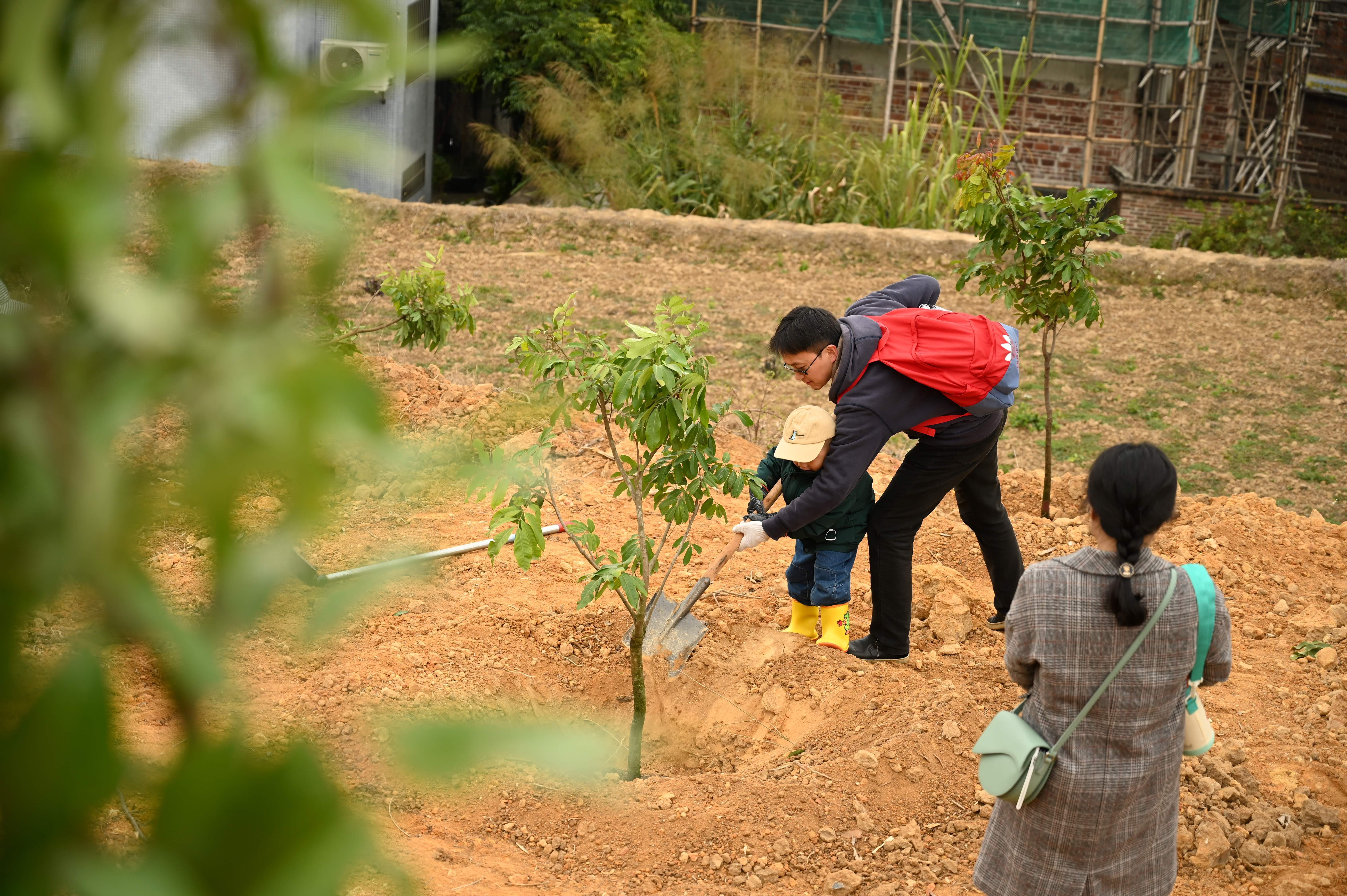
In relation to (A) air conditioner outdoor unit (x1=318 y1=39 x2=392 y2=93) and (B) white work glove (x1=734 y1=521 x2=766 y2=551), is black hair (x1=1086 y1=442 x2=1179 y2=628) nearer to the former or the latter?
(B) white work glove (x1=734 y1=521 x2=766 y2=551)

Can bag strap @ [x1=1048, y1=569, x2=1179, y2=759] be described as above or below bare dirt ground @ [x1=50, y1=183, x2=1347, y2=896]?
above

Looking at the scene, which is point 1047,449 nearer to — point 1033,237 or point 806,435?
point 1033,237

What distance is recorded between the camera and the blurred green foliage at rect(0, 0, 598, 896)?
386mm

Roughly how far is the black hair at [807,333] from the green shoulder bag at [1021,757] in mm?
1716

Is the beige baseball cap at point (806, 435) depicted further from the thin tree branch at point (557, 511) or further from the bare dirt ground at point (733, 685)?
the thin tree branch at point (557, 511)

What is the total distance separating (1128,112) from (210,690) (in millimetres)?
19642

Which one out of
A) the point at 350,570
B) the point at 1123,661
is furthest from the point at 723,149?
the point at 350,570

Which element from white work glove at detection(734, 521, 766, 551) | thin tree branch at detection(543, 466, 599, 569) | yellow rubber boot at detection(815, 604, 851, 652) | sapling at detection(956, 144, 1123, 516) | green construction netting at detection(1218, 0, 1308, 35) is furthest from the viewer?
green construction netting at detection(1218, 0, 1308, 35)

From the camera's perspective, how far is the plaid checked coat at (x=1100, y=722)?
2.40m

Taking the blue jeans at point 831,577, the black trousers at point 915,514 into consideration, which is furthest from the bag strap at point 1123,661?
the blue jeans at point 831,577

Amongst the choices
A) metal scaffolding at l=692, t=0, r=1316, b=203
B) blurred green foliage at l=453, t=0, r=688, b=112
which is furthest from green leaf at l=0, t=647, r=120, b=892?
metal scaffolding at l=692, t=0, r=1316, b=203

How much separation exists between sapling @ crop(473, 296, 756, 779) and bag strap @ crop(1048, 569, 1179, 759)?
1239 mm

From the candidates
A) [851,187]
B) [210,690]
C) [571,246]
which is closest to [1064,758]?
[210,690]

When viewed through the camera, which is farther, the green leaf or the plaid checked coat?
the plaid checked coat
